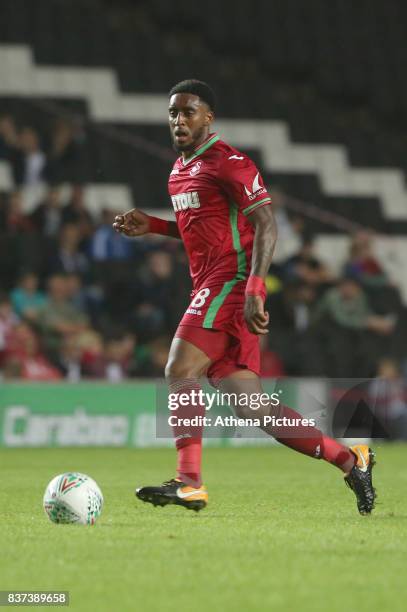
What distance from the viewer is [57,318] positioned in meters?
13.9

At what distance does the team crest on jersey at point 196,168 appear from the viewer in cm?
668

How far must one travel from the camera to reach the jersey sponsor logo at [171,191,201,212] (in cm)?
664

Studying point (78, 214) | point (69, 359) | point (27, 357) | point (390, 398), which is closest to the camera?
point (27, 357)

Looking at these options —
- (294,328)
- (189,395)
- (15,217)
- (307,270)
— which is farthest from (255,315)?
(307,270)

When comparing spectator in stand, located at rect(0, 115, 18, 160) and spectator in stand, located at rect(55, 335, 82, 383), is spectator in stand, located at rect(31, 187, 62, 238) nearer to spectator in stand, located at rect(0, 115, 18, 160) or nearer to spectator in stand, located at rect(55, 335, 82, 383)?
spectator in stand, located at rect(0, 115, 18, 160)

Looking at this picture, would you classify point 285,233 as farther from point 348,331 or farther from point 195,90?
point 195,90

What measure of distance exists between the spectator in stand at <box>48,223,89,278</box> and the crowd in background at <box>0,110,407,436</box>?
0.01m

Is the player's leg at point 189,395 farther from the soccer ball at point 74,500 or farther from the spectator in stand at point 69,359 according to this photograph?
the spectator in stand at point 69,359

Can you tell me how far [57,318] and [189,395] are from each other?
300 inches

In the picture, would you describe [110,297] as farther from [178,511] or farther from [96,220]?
[178,511]

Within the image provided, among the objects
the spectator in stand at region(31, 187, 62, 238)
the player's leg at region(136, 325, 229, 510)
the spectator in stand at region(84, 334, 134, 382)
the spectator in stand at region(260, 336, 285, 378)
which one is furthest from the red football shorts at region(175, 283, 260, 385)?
the spectator in stand at region(31, 187, 62, 238)

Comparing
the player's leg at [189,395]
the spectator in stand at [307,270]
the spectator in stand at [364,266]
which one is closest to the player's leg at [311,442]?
the player's leg at [189,395]

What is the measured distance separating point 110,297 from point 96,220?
1313mm

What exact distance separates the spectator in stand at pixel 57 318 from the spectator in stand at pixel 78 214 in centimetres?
97
